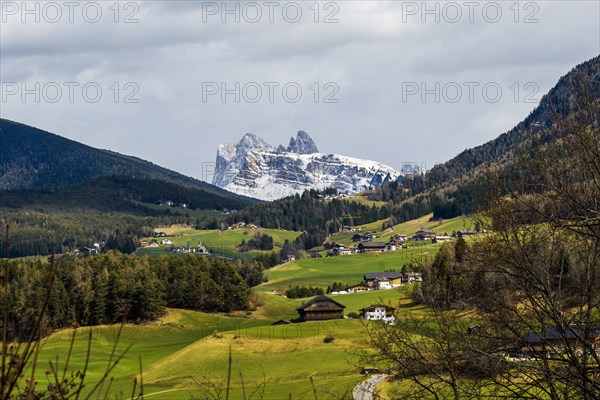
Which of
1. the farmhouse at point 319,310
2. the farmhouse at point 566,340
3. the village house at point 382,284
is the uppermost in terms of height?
the farmhouse at point 566,340

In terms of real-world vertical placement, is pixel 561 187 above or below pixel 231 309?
above

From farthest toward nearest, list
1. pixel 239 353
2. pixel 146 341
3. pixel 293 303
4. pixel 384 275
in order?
pixel 384 275 → pixel 293 303 → pixel 146 341 → pixel 239 353

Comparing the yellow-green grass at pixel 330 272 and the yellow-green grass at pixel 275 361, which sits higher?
the yellow-green grass at pixel 330 272

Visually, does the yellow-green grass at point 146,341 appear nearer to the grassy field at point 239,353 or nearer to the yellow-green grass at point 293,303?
the grassy field at point 239,353

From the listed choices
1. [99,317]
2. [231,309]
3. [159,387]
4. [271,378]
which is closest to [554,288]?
[271,378]

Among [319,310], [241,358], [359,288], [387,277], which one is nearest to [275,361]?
[241,358]

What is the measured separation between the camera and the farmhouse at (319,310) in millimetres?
112125

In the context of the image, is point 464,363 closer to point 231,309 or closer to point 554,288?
point 554,288

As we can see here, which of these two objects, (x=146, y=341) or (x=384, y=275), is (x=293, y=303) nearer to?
(x=384, y=275)

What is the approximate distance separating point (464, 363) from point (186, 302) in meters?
118

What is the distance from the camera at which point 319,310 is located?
112750mm

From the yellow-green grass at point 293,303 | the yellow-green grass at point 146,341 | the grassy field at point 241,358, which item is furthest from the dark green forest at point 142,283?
the grassy field at point 241,358

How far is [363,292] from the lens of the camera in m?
142

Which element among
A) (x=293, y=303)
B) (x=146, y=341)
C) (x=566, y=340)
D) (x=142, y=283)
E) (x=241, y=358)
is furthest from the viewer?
(x=293, y=303)
